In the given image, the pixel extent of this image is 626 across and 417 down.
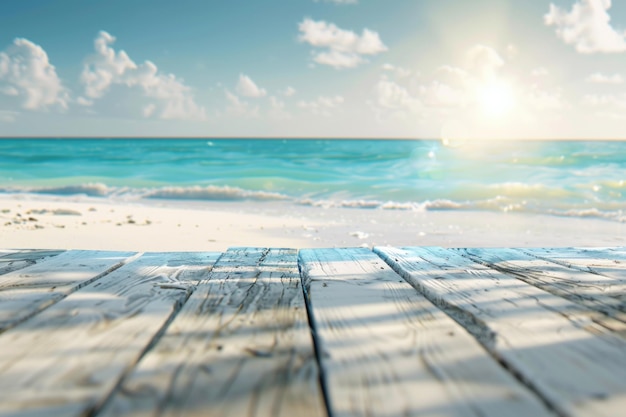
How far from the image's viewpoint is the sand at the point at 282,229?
558 centimetres

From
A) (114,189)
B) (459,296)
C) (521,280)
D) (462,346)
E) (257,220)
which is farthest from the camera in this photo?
(114,189)

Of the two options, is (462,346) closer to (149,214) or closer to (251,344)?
(251,344)

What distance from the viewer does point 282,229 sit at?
23.3ft

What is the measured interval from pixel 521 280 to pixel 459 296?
1.25ft

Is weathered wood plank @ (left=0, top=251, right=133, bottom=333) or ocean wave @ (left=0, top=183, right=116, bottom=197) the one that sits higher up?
ocean wave @ (left=0, top=183, right=116, bottom=197)

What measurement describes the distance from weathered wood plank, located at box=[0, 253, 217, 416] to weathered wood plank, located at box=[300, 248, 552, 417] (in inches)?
16.0

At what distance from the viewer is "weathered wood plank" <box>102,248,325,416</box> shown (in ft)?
2.59

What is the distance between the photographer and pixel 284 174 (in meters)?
20.5

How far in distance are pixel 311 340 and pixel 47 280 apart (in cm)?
104

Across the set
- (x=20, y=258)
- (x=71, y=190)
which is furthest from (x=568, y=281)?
(x=71, y=190)

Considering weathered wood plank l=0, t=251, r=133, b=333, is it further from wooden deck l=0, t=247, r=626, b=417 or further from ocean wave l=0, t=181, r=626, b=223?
ocean wave l=0, t=181, r=626, b=223

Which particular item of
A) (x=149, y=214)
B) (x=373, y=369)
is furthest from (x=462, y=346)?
(x=149, y=214)

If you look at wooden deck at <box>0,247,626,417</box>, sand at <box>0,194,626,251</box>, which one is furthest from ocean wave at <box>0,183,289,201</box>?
wooden deck at <box>0,247,626,417</box>

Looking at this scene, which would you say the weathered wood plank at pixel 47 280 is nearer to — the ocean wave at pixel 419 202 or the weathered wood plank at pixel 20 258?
the weathered wood plank at pixel 20 258
